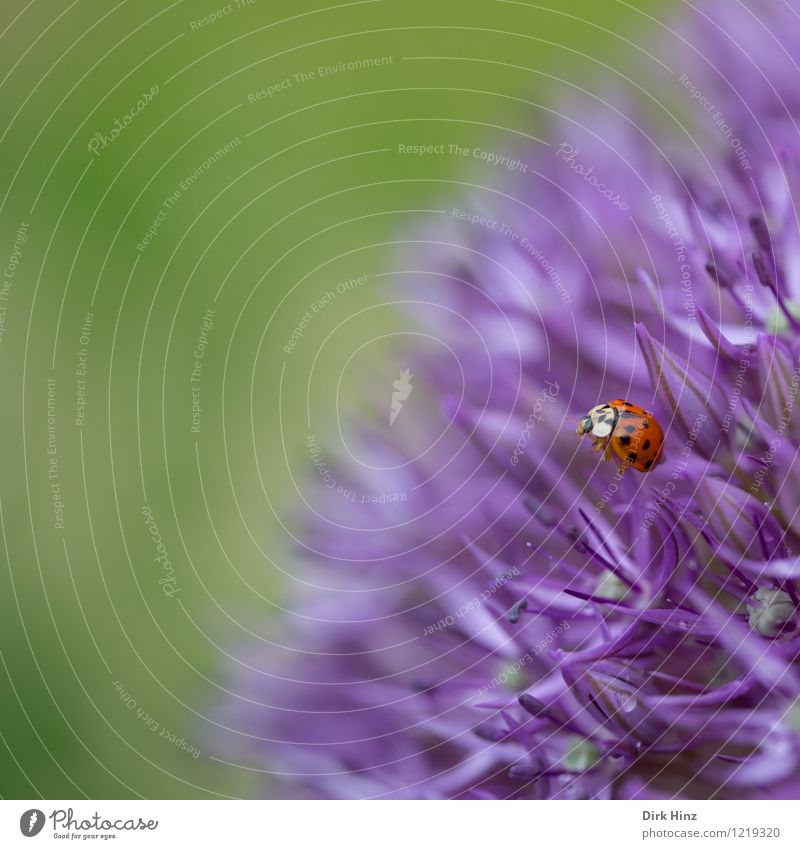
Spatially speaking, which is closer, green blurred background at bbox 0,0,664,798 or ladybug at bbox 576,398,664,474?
ladybug at bbox 576,398,664,474
